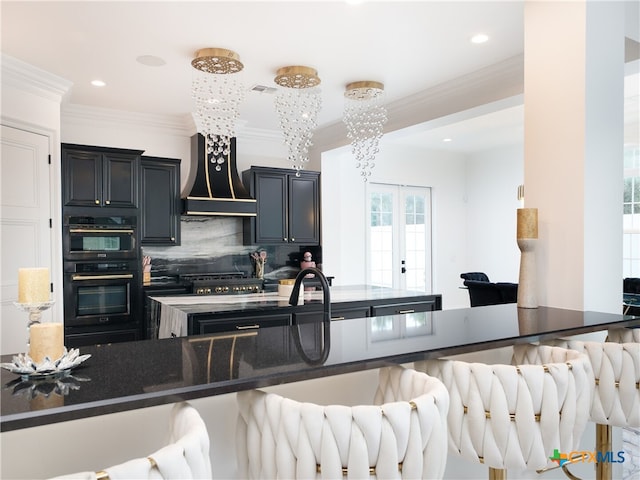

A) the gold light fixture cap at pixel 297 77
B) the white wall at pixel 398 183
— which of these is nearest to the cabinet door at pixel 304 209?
the white wall at pixel 398 183

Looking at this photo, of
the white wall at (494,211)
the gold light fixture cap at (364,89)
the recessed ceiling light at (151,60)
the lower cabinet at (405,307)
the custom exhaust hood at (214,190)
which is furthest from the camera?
the white wall at (494,211)

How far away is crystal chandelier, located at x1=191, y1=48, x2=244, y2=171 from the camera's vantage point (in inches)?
137

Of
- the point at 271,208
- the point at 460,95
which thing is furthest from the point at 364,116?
the point at 271,208

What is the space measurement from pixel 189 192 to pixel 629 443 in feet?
14.9

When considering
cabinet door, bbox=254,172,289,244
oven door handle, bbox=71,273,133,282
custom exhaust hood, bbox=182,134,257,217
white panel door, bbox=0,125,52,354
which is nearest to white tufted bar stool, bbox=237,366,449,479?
white panel door, bbox=0,125,52,354

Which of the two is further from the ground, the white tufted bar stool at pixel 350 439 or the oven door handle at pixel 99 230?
the oven door handle at pixel 99 230

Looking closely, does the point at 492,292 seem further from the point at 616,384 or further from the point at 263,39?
the point at 616,384

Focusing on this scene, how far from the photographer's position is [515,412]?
4.19ft

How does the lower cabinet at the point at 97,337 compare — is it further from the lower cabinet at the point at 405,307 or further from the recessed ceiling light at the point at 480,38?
the recessed ceiling light at the point at 480,38

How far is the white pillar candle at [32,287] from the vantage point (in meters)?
1.21

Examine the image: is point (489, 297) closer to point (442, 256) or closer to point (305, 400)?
point (442, 256)

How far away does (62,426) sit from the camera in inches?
42.5

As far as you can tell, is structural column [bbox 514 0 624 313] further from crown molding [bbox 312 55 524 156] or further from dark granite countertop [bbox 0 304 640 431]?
crown molding [bbox 312 55 524 156]

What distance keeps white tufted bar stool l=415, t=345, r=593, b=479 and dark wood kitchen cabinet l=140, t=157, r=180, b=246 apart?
4.29 m
